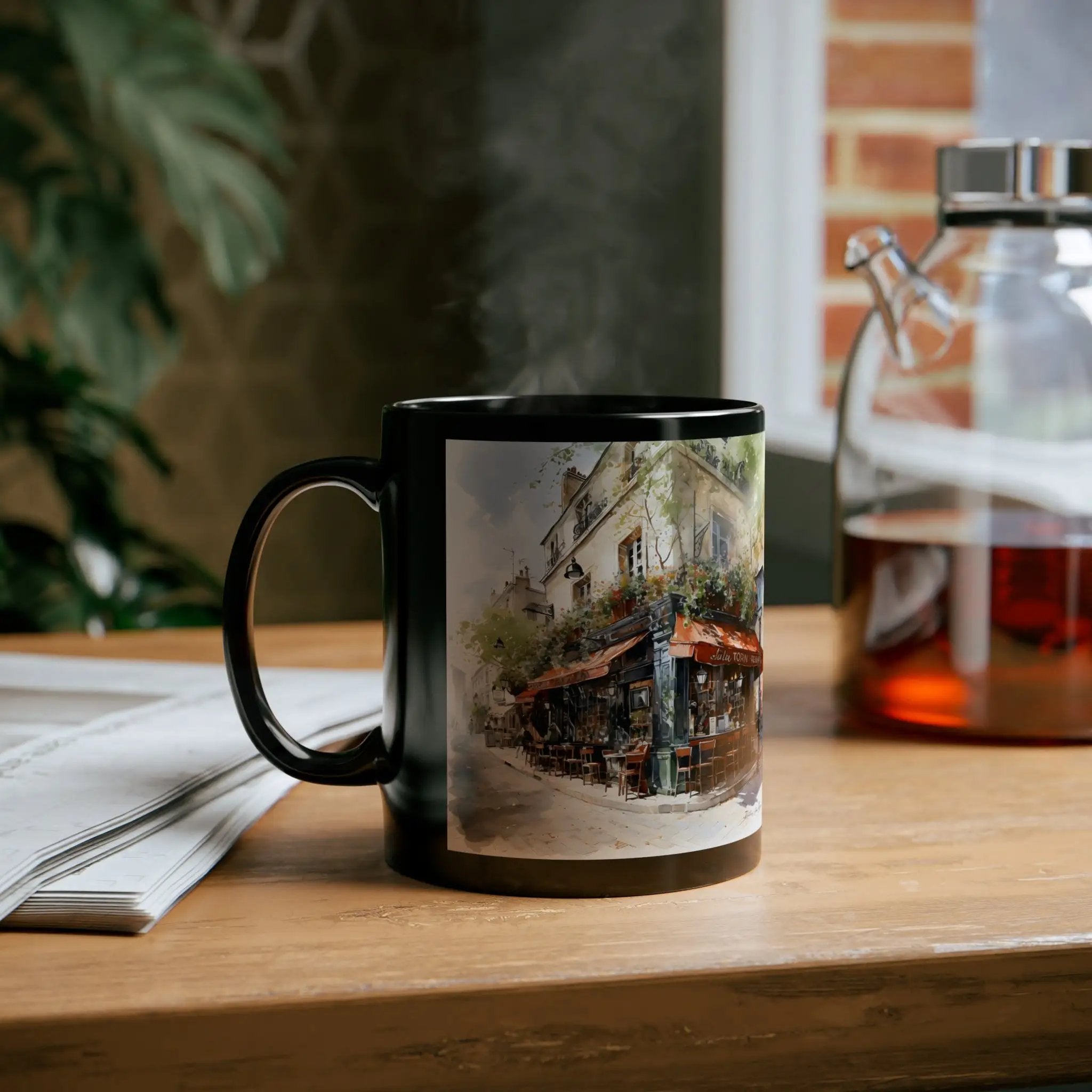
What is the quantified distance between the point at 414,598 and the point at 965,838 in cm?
21

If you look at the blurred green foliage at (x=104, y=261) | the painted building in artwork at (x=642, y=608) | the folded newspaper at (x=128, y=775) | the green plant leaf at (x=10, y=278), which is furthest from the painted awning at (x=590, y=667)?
the green plant leaf at (x=10, y=278)

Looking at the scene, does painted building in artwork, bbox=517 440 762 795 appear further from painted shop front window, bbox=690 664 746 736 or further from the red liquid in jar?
the red liquid in jar

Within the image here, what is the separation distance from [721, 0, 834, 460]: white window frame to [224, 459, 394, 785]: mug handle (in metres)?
1.18

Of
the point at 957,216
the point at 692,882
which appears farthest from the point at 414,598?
the point at 957,216

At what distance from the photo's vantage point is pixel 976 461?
2.13 feet

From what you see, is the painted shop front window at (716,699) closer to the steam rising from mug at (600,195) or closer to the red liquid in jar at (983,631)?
the red liquid in jar at (983,631)

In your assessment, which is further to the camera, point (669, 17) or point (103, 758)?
point (669, 17)

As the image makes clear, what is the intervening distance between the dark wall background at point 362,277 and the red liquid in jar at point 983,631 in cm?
149

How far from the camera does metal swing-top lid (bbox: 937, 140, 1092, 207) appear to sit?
2.03 ft

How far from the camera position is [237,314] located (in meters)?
2.57

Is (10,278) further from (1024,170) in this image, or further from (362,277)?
(362,277)

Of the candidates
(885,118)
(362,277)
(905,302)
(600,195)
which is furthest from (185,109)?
(905,302)

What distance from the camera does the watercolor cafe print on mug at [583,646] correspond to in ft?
1.36

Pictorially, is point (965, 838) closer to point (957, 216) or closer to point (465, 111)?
point (957, 216)
